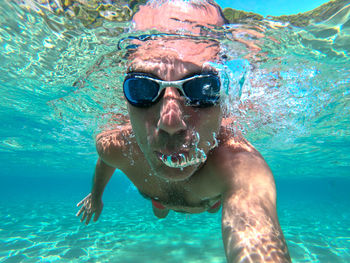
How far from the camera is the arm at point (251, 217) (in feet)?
5.99

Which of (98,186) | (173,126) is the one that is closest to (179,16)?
(173,126)

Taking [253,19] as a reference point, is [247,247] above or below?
below

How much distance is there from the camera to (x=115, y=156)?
159 inches

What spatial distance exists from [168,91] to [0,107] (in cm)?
1832

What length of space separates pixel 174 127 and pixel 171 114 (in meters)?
0.17

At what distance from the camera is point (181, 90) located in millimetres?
2639

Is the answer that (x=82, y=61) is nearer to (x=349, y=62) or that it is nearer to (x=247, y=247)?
(x=247, y=247)

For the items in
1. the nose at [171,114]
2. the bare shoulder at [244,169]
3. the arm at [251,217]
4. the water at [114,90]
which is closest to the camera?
the arm at [251,217]

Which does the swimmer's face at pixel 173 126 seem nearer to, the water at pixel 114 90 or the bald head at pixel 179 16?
the bald head at pixel 179 16

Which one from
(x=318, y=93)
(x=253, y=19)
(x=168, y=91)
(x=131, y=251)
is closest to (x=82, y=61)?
(x=253, y=19)

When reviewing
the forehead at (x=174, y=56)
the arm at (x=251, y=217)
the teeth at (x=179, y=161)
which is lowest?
the arm at (x=251, y=217)

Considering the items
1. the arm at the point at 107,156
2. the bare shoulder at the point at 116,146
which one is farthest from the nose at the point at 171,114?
Result: the arm at the point at 107,156

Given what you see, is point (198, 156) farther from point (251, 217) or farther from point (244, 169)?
point (251, 217)

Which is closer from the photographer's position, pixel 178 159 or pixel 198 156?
pixel 178 159
